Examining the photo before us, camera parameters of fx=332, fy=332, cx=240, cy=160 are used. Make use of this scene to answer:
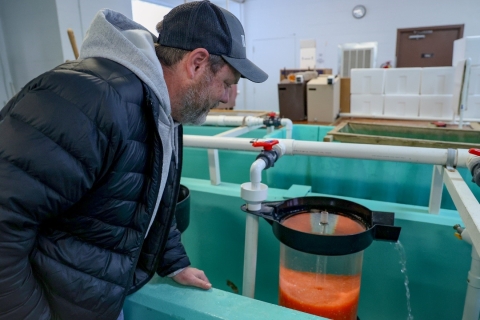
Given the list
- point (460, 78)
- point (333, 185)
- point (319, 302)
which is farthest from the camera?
point (460, 78)

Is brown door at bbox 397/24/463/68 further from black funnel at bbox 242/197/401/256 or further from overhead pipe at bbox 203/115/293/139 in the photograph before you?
black funnel at bbox 242/197/401/256

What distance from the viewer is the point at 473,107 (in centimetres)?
224

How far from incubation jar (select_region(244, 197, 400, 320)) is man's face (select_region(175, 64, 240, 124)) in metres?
0.38

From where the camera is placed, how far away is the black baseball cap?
736mm

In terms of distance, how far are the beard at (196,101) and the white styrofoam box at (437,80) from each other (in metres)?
2.11

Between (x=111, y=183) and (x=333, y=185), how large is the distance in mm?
1304

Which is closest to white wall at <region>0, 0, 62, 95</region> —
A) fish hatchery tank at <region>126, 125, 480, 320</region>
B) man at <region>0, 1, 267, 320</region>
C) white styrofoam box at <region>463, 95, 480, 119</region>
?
fish hatchery tank at <region>126, 125, 480, 320</region>

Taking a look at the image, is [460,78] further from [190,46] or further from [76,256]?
[76,256]

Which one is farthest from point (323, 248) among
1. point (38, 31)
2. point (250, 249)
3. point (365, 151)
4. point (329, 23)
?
point (329, 23)

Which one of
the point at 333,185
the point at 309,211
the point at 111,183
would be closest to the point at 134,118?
the point at 111,183

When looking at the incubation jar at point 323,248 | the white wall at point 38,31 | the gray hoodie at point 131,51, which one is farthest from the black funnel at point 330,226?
the white wall at point 38,31

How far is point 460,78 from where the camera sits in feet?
6.38

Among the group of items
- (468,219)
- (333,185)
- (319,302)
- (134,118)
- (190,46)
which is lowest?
(319,302)

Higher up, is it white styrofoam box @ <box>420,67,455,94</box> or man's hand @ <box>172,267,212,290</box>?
white styrofoam box @ <box>420,67,455,94</box>
